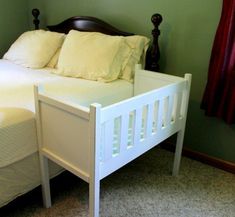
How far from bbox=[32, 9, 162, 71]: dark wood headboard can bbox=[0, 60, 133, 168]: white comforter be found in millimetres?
295

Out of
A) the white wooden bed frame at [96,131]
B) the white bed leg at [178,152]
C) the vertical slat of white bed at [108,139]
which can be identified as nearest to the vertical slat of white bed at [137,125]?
the white wooden bed frame at [96,131]

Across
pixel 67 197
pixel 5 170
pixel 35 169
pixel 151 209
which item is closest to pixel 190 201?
pixel 151 209

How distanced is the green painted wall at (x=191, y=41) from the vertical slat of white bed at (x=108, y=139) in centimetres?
107

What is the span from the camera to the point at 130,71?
2004 mm

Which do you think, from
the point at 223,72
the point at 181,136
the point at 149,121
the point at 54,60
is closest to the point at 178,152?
the point at 181,136

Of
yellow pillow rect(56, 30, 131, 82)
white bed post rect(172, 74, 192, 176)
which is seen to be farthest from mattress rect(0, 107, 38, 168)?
white bed post rect(172, 74, 192, 176)

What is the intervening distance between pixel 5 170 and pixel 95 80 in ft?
3.04

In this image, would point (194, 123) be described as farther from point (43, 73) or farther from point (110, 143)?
point (43, 73)

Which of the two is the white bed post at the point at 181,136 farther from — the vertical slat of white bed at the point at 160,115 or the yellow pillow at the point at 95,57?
the yellow pillow at the point at 95,57

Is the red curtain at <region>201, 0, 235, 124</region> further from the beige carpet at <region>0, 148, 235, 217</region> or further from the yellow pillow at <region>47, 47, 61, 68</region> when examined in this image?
the yellow pillow at <region>47, 47, 61, 68</region>

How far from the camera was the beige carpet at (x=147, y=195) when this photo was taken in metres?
1.58

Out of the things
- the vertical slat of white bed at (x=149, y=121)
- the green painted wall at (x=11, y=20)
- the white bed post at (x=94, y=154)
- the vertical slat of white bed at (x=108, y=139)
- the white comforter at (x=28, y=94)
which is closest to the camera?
the white bed post at (x=94, y=154)

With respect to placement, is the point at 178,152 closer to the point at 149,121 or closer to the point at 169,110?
the point at 169,110

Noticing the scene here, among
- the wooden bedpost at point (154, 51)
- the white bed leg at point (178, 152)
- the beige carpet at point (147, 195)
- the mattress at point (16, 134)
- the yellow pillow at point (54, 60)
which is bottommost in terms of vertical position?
the beige carpet at point (147, 195)
